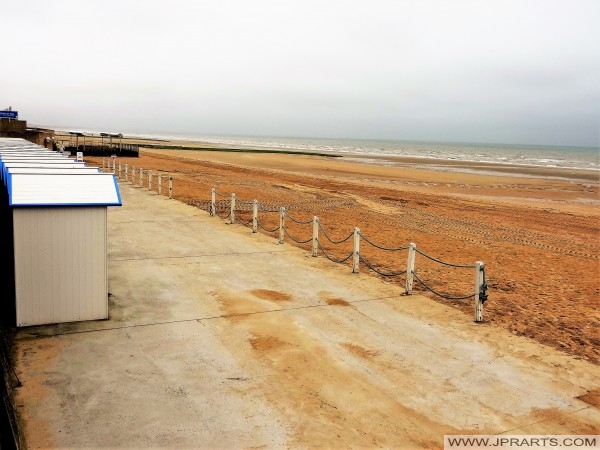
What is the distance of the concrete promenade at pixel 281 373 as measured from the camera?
16.7 ft

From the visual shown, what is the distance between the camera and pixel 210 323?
26.0 feet

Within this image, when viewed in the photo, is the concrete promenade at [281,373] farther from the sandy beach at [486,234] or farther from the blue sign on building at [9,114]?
the blue sign on building at [9,114]

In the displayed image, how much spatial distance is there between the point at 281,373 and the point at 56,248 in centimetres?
372

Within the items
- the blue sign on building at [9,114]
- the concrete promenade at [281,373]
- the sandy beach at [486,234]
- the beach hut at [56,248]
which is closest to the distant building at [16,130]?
the blue sign on building at [9,114]

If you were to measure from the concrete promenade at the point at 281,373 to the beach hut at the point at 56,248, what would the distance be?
0.31m

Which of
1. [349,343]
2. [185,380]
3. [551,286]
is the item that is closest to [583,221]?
[551,286]

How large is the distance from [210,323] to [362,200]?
19.2 m

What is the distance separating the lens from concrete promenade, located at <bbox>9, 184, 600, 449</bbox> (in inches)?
200

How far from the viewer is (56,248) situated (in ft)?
24.4

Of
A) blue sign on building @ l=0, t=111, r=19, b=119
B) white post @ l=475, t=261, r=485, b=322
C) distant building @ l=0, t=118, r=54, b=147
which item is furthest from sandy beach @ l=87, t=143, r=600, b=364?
blue sign on building @ l=0, t=111, r=19, b=119

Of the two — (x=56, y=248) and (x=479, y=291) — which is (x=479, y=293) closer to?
(x=479, y=291)

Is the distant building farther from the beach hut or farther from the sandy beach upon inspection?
the beach hut

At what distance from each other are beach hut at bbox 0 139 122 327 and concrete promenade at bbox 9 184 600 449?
313mm

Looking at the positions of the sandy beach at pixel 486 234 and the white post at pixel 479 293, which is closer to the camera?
the white post at pixel 479 293
